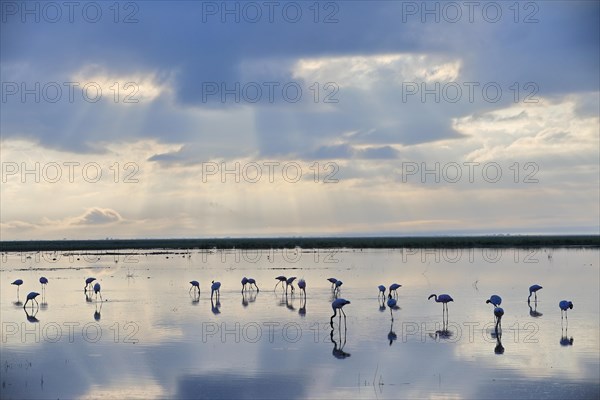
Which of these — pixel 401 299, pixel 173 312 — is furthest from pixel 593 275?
pixel 173 312

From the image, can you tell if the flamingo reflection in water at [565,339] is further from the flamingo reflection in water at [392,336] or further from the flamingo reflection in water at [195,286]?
the flamingo reflection in water at [195,286]

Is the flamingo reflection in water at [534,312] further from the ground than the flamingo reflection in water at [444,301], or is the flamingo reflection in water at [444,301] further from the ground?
the flamingo reflection in water at [444,301]

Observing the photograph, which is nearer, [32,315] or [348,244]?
[32,315]

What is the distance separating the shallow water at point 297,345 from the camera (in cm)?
1247

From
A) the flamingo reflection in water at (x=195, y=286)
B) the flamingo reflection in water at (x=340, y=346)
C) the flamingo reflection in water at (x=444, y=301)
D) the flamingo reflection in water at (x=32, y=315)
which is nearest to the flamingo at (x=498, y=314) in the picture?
the flamingo reflection in water at (x=444, y=301)

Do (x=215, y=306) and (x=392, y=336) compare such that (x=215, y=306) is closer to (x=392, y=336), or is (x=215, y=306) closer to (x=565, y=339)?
(x=392, y=336)

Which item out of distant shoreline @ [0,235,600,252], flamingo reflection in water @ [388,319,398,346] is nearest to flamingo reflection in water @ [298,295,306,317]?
flamingo reflection in water @ [388,319,398,346]

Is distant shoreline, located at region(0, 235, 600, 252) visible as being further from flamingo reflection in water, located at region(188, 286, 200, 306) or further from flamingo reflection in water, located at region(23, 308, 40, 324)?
flamingo reflection in water, located at region(23, 308, 40, 324)

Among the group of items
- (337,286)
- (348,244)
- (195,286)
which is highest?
(348,244)

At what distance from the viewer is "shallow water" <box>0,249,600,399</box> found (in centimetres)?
1247

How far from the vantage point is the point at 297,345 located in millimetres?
Answer: 16203

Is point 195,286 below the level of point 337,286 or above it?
below

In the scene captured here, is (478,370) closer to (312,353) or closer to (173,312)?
(312,353)

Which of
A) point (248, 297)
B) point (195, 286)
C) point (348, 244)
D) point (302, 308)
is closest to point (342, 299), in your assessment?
point (302, 308)
